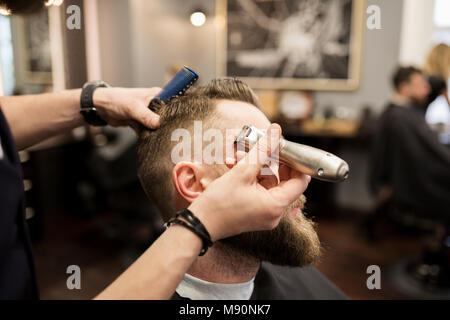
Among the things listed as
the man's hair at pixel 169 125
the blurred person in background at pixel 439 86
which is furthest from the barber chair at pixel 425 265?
the man's hair at pixel 169 125

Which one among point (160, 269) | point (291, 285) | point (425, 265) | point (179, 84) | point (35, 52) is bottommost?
point (425, 265)

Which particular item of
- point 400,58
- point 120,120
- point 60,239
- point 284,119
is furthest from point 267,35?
point 120,120

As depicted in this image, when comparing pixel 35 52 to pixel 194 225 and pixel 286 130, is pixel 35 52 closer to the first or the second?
pixel 286 130

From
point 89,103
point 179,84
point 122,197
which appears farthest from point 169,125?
point 122,197

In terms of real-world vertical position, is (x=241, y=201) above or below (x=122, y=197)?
above

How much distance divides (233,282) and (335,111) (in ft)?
10.2

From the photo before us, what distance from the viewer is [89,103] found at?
97 cm

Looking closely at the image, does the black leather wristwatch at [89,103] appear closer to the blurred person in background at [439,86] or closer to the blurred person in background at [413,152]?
the blurred person in background at [413,152]

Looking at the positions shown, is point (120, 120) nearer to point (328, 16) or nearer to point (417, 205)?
point (417, 205)

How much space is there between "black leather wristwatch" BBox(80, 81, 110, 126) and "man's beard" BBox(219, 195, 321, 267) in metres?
0.48

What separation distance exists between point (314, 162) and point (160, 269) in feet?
1.07

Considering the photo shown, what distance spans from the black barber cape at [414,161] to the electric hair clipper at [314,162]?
82.2 inches

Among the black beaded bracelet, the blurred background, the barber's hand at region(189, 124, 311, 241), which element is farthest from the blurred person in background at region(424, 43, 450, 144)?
the black beaded bracelet
